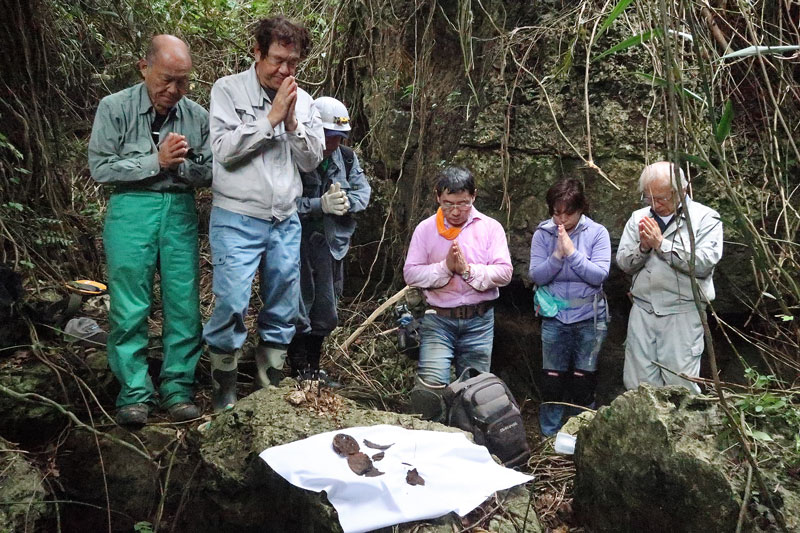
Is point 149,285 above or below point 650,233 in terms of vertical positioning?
below

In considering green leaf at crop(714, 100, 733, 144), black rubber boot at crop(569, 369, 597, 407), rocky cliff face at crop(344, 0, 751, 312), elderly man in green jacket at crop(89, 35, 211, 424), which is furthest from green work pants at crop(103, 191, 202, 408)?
green leaf at crop(714, 100, 733, 144)

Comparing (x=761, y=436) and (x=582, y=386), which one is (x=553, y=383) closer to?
(x=582, y=386)

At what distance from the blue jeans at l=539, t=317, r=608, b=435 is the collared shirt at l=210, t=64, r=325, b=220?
1.79 m

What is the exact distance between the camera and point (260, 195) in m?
3.65

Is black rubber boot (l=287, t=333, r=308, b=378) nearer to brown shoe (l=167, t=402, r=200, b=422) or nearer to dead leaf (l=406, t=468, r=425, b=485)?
brown shoe (l=167, t=402, r=200, b=422)

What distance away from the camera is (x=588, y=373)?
14.0 ft

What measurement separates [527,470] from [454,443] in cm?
62

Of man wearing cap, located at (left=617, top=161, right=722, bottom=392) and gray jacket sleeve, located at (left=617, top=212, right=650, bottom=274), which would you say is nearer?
man wearing cap, located at (left=617, top=161, right=722, bottom=392)

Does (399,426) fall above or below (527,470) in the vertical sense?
above

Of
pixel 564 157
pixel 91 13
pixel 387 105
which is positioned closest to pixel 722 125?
pixel 564 157

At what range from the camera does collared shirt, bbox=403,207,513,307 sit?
4094 mm

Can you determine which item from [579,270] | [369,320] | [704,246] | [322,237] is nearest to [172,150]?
[322,237]

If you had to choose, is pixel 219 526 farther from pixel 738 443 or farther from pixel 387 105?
pixel 387 105

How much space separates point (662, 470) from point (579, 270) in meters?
1.75
